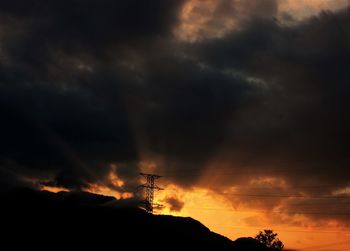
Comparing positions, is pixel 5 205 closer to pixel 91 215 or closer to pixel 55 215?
pixel 55 215

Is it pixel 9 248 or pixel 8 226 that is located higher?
pixel 8 226

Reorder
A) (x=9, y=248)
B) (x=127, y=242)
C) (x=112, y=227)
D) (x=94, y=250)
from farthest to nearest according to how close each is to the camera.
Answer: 1. (x=112, y=227)
2. (x=127, y=242)
3. (x=94, y=250)
4. (x=9, y=248)

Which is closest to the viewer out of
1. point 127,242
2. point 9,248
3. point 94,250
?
point 9,248

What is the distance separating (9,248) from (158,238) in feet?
219

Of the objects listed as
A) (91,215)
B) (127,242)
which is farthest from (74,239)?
(91,215)

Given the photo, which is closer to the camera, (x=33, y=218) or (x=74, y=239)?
(x=74, y=239)

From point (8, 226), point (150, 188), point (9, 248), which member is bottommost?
point (9, 248)

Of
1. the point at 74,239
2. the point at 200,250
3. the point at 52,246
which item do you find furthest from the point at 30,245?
the point at 200,250

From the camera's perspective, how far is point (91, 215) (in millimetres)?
198750

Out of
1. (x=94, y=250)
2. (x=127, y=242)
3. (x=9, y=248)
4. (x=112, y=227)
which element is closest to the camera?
(x=9, y=248)

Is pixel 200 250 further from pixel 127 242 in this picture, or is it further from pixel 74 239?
pixel 74 239

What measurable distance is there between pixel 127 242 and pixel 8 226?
4488 centimetres

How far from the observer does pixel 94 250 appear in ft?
515

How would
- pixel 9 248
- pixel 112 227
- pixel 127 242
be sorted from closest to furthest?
pixel 9 248 → pixel 127 242 → pixel 112 227
